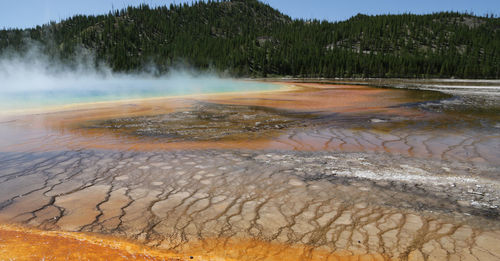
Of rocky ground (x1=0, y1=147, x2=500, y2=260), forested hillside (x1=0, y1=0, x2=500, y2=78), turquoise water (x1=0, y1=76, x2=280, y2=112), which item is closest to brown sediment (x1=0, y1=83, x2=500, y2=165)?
rocky ground (x1=0, y1=147, x2=500, y2=260)

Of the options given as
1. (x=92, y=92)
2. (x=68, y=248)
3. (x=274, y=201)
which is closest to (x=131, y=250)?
(x=68, y=248)

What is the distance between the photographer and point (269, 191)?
4.79 meters

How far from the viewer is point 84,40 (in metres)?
118

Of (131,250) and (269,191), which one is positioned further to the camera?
(269,191)

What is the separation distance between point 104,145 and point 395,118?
374 inches

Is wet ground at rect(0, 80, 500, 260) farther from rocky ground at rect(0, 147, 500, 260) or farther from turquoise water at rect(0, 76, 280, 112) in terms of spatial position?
turquoise water at rect(0, 76, 280, 112)

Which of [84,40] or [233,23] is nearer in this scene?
[84,40]

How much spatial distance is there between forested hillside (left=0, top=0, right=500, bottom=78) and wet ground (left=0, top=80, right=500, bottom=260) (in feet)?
231

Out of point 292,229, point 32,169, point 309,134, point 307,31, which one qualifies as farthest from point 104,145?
point 307,31

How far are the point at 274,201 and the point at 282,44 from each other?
111083 mm

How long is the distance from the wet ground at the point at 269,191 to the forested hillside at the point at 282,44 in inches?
2773

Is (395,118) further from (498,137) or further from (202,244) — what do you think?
(202,244)

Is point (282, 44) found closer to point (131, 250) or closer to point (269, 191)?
point (269, 191)

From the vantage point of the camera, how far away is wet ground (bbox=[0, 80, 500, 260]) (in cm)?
339
